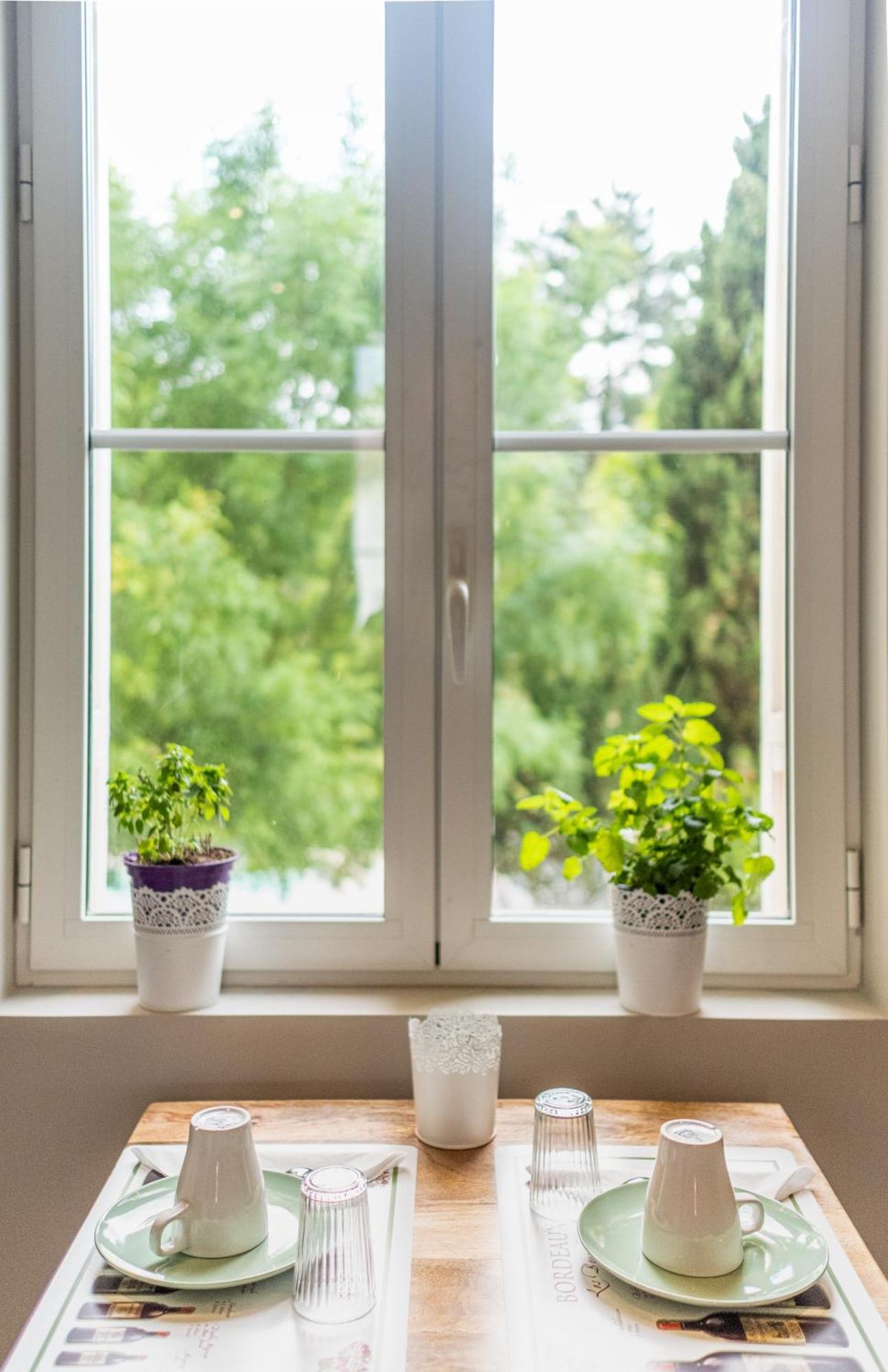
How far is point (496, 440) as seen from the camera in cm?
165

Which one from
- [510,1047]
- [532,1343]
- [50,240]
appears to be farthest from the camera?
Answer: [50,240]

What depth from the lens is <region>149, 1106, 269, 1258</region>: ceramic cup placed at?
1026 millimetres

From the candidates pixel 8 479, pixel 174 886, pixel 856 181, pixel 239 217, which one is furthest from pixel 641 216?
pixel 174 886

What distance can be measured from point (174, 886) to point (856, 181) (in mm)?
1368

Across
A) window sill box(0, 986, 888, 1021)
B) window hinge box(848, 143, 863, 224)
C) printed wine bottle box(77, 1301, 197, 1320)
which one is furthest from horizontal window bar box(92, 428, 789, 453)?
printed wine bottle box(77, 1301, 197, 1320)

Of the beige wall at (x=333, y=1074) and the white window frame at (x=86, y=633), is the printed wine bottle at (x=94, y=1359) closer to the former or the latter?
the beige wall at (x=333, y=1074)

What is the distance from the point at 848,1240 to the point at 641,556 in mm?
940

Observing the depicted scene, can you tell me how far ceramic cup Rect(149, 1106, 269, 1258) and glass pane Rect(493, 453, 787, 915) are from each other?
70cm

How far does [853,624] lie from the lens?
1.64 metres

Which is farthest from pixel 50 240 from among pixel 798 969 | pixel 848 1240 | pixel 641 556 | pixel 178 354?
pixel 848 1240

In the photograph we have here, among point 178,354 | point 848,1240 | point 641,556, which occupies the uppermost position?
point 178,354

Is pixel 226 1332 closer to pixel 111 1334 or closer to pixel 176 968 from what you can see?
pixel 111 1334

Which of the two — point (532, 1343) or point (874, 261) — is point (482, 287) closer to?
point (874, 261)

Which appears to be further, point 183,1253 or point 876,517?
point 876,517
